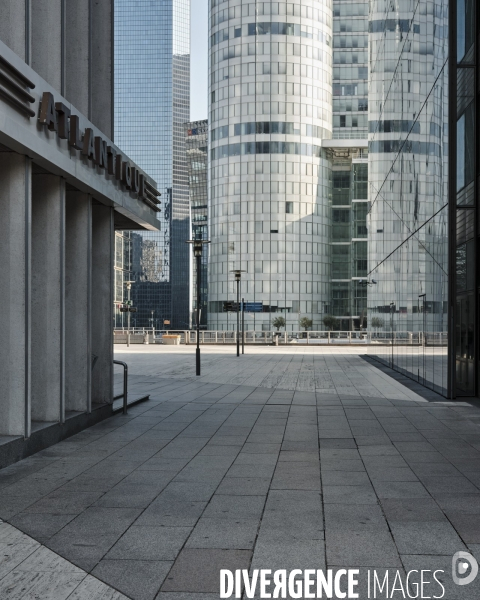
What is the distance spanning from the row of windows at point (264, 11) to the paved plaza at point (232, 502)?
10062cm

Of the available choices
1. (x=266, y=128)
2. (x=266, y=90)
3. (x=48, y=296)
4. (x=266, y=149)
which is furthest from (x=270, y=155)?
(x=48, y=296)

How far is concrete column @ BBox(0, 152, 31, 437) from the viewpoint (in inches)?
440

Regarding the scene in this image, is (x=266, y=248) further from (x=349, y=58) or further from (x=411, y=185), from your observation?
(x=411, y=185)

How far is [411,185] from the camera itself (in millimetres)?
28578

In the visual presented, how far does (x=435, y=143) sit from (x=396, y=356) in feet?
41.9

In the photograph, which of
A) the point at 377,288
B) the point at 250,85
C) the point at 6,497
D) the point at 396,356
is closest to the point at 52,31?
the point at 6,497

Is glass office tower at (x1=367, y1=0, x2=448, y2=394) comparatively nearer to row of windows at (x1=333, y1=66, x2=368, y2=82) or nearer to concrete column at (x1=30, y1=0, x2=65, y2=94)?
concrete column at (x1=30, y1=0, x2=65, y2=94)

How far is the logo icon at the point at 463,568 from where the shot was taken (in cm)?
602

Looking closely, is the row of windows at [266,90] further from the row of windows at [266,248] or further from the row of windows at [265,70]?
the row of windows at [266,248]

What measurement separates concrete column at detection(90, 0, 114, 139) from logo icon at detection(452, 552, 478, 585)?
12.9 m

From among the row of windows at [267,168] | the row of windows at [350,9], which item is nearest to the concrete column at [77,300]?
the row of windows at [267,168]

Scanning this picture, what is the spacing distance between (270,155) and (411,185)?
82.2 m

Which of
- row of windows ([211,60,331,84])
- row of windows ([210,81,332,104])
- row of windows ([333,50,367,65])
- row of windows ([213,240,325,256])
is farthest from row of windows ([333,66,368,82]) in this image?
row of windows ([213,240,325,256])

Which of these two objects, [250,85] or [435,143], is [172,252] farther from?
[435,143]
